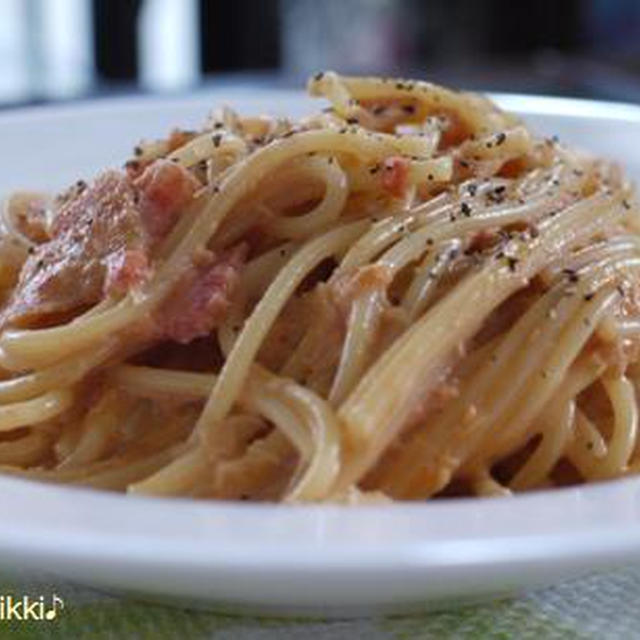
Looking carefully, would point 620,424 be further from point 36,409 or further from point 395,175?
point 36,409

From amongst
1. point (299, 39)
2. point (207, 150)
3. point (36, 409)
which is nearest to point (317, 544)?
point (36, 409)

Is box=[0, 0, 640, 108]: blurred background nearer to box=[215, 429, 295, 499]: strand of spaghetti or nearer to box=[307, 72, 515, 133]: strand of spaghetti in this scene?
box=[307, 72, 515, 133]: strand of spaghetti

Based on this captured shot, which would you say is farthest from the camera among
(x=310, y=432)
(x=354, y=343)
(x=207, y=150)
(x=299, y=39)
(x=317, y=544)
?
(x=299, y=39)

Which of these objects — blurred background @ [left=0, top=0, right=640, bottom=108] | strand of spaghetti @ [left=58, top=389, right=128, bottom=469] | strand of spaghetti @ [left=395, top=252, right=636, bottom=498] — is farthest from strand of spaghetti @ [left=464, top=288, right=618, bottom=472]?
blurred background @ [left=0, top=0, right=640, bottom=108]

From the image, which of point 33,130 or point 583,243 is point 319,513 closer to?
point 583,243

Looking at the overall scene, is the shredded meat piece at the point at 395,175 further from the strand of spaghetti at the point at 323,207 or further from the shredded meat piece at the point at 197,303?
the shredded meat piece at the point at 197,303

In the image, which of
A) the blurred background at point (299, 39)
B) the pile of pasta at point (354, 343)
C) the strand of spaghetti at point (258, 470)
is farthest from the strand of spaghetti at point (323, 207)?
the blurred background at point (299, 39)

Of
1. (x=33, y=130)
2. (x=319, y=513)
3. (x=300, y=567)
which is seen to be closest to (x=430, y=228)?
(x=319, y=513)
